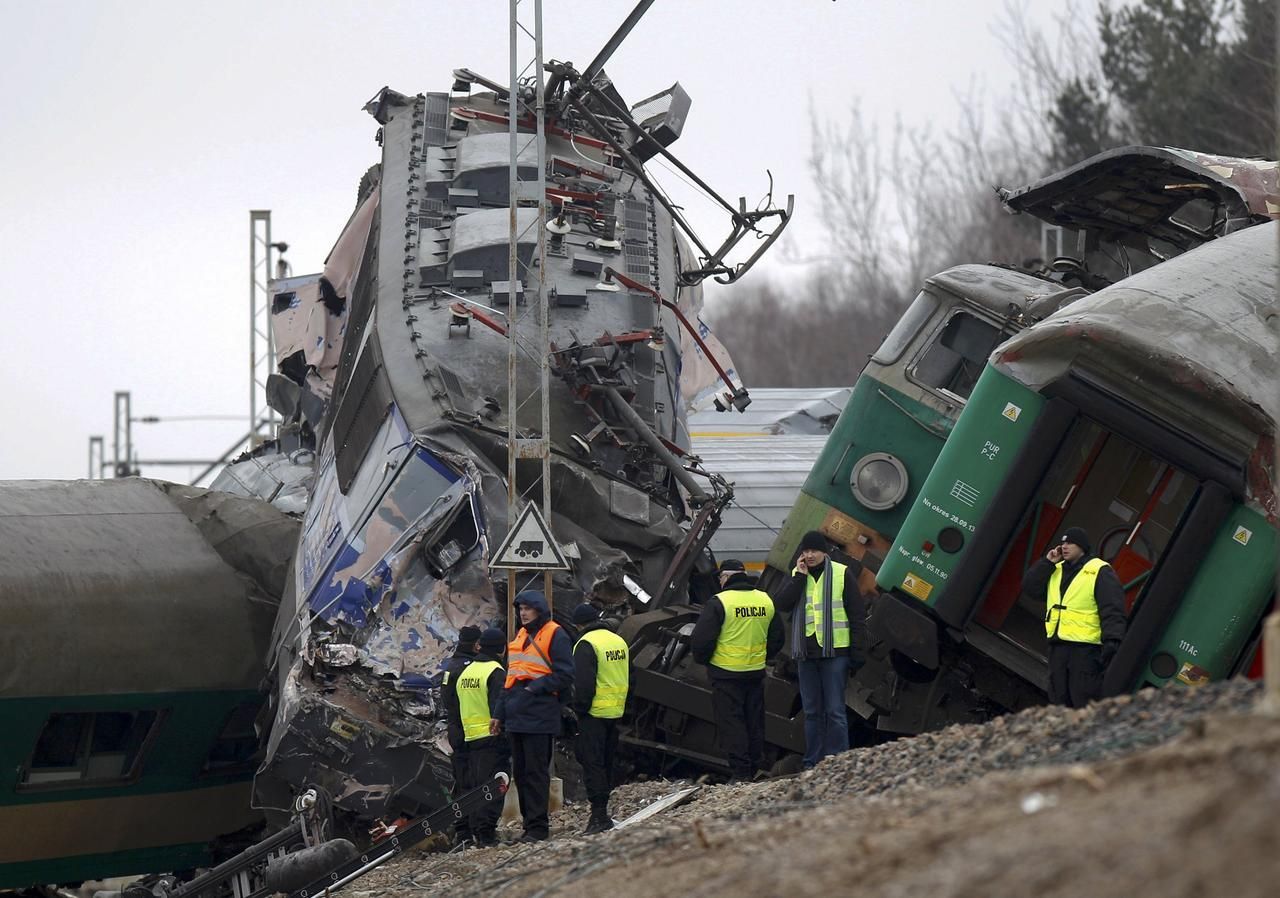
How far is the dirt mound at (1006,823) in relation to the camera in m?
4.45

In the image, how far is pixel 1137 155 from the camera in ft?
43.1

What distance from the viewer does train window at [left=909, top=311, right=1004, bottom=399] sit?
43.2ft

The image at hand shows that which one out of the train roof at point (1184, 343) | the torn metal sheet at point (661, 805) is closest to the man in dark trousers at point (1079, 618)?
the train roof at point (1184, 343)

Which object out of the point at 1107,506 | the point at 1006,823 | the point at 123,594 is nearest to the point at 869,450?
the point at 1107,506

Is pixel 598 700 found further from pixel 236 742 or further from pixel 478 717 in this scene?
pixel 236 742

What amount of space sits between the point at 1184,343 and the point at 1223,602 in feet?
5.16

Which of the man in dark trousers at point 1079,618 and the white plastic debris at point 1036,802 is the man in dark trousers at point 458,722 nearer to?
the man in dark trousers at point 1079,618

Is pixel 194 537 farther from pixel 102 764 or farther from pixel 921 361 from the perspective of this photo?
pixel 921 361

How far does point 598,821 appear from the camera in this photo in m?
11.0

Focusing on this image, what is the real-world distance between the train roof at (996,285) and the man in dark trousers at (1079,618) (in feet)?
9.32

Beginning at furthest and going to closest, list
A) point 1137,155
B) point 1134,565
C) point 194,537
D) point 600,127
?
1. point 600,127
2. point 194,537
3. point 1137,155
4. point 1134,565

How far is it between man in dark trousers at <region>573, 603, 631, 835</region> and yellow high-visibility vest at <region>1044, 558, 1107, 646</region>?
9.02 feet

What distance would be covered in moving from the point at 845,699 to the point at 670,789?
1380 millimetres

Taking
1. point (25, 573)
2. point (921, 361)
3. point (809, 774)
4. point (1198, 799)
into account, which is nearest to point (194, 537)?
point (25, 573)
